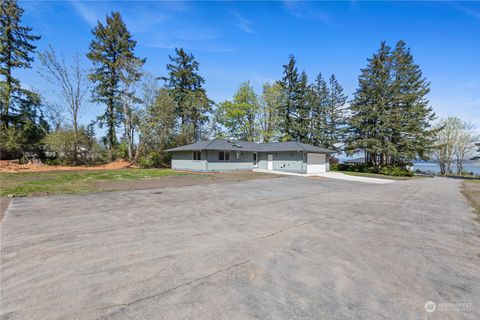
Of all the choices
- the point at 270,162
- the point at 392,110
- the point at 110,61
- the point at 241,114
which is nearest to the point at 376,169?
the point at 392,110

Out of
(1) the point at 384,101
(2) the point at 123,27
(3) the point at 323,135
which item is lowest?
(3) the point at 323,135

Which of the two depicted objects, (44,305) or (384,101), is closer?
(44,305)

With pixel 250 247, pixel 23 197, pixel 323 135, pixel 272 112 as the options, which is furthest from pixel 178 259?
pixel 323 135

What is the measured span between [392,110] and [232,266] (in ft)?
108

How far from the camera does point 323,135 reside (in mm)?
35719

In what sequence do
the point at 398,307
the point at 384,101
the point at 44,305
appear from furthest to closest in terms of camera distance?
the point at 384,101
the point at 398,307
the point at 44,305

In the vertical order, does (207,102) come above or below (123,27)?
below

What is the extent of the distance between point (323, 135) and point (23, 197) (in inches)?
1441

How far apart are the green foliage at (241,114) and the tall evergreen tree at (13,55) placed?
76.3ft

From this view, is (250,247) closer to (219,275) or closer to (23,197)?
(219,275)

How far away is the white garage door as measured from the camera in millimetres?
23534

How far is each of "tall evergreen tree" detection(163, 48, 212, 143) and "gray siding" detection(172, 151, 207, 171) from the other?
6383 mm

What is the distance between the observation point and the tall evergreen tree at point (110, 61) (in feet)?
88.8

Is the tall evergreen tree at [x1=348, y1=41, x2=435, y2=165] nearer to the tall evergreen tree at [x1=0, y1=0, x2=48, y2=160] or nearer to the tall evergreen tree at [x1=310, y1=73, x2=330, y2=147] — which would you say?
the tall evergreen tree at [x1=310, y1=73, x2=330, y2=147]
